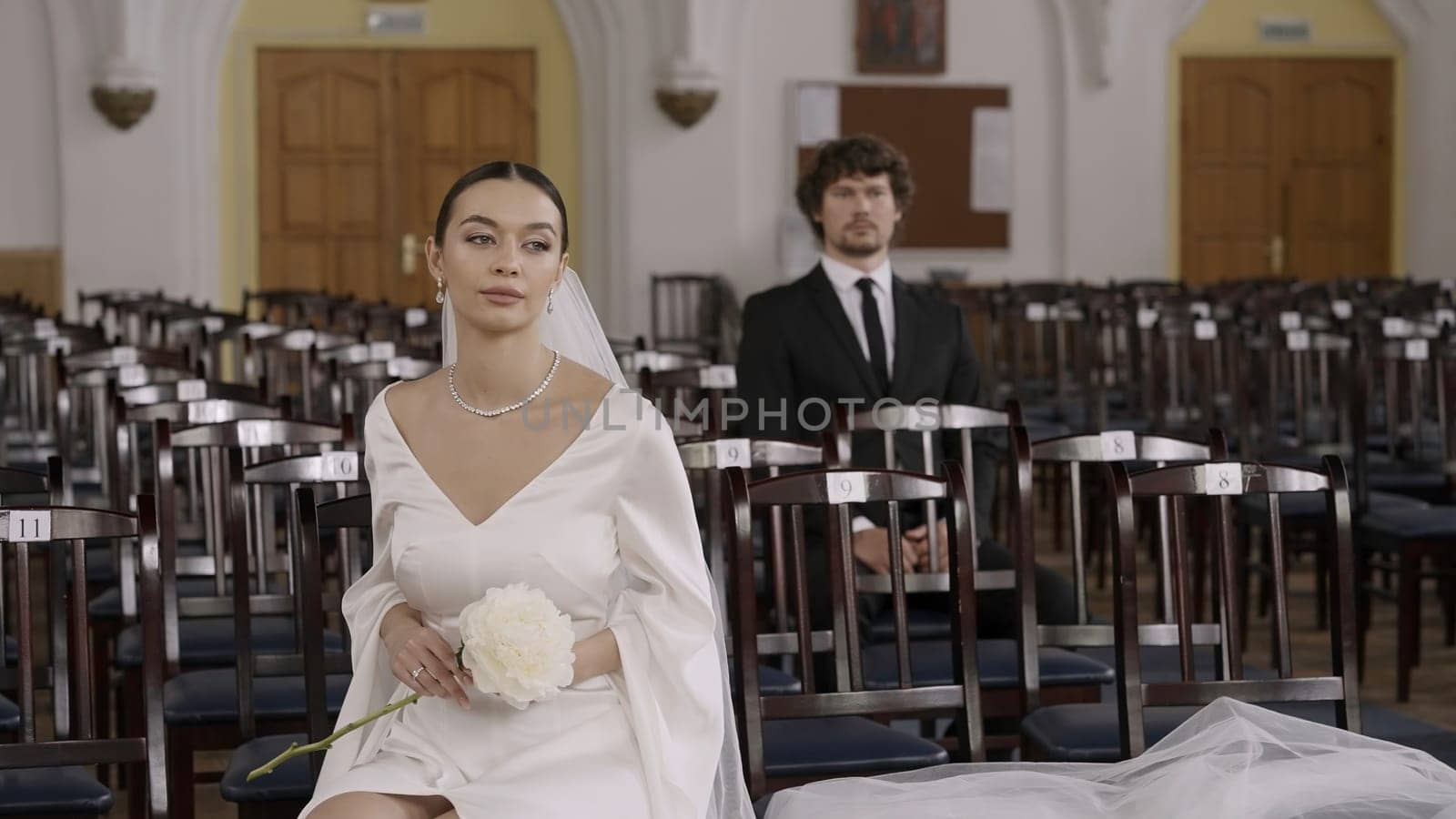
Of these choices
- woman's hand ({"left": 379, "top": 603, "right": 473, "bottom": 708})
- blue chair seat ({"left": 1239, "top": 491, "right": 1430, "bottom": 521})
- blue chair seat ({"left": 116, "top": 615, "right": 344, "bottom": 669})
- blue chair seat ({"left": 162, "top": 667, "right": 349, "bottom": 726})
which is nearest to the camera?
woman's hand ({"left": 379, "top": 603, "right": 473, "bottom": 708})

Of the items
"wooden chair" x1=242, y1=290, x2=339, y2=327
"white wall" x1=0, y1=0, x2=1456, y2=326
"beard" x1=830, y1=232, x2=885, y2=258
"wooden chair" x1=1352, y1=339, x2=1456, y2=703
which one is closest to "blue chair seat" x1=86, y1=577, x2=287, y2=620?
"beard" x1=830, y1=232, x2=885, y2=258

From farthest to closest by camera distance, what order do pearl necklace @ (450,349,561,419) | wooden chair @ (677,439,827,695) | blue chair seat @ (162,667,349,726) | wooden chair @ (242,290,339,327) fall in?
wooden chair @ (242,290,339,327), wooden chair @ (677,439,827,695), blue chair seat @ (162,667,349,726), pearl necklace @ (450,349,561,419)

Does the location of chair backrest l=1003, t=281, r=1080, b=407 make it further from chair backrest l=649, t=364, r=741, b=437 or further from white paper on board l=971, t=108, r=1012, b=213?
white paper on board l=971, t=108, r=1012, b=213

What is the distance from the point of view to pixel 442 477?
9.27ft

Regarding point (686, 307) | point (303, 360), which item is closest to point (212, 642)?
point (303, 360)

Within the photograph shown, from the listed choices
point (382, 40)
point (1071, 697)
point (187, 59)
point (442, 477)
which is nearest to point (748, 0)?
point (382, 40)

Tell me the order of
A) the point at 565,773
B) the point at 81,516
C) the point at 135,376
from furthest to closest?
the point at 135,376, the point at 81,516, the point at 565,773

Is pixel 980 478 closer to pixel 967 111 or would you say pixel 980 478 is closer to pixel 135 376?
pixel 135 376

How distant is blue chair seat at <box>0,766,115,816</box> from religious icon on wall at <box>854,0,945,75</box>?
37.7 ft

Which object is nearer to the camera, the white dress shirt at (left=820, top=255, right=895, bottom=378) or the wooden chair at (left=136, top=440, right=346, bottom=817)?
the wooden chair at (left=136, top=440, right=346, bottom=817)

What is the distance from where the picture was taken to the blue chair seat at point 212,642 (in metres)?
4.12

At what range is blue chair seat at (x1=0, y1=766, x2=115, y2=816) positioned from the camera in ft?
10.3

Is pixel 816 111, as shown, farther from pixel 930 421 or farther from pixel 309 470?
pixel 309 470

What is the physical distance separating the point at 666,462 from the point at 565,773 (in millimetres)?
479
